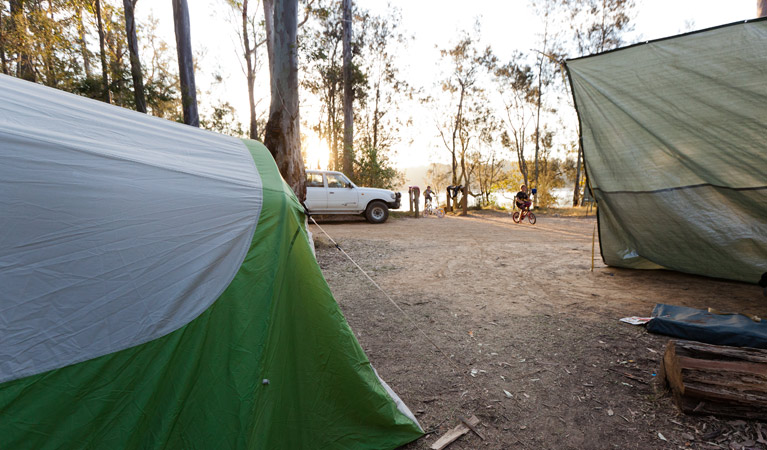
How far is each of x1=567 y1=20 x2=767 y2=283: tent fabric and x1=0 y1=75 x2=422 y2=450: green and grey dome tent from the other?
4.07 meters

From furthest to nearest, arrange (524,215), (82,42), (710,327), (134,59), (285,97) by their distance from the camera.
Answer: (524,215) → (82,42) → (134,59) → (285,97) → (710,327)

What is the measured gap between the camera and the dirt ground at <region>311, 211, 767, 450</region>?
2004 millimetres

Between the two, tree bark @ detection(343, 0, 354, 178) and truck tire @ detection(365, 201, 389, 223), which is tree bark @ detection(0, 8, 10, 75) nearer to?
tree bark @ detection(343, 0, 354, 178)

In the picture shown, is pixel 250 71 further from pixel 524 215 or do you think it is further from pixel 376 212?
pixel 524 215

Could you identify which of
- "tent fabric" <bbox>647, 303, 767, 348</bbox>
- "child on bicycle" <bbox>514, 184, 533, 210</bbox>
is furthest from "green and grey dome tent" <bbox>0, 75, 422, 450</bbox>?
"child on bicycle" <bbox>514, 184, 533, 210</bbox>

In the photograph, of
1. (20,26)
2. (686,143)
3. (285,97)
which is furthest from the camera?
(20,26)

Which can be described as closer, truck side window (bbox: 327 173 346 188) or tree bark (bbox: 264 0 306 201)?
tree bark (bbox: 264 0 306 201)

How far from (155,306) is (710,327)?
3.98 metres

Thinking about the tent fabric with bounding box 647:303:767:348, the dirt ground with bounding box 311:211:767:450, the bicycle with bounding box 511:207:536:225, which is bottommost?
the dirt ground with bounding box 311:211:767:450

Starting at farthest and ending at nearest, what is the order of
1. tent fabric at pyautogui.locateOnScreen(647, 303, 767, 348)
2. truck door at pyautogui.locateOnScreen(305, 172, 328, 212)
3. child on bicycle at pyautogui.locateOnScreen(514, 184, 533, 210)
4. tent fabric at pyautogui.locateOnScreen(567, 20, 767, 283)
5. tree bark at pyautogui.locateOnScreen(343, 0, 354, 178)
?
tree bark at pyautogui.locateOnScreen(343, 0, 354, 178) < child on bicycle at pyautogui.locateOnScreen(514, 184, 533, 210) < truck door at pyautogui.locateOnScreen(305, 172, 328, 212) < tent fabric at pyautogui.locateOnScreen(567, 20, 767, 283) < tent fabric at pyautogui.locateOnScreen(647, 303, 767, 348)

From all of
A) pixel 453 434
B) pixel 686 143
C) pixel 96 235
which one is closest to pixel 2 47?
pixel 96 235

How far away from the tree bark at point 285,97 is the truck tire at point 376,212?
5.66 metres

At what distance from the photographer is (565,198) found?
79.9 feet

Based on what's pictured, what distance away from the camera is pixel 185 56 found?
1020 cm
